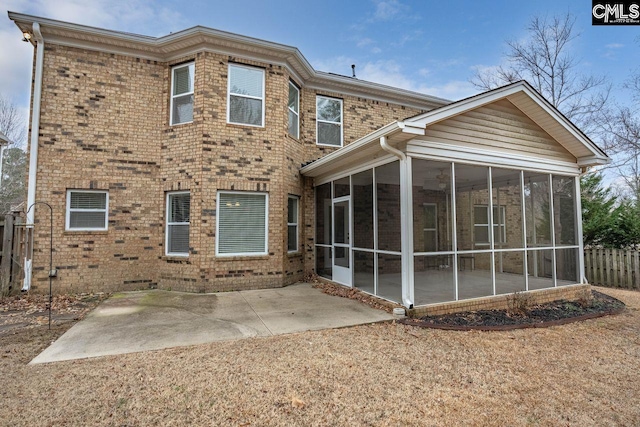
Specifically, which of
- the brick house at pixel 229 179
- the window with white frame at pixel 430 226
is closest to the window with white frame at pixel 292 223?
the brick house at pixel 229 179

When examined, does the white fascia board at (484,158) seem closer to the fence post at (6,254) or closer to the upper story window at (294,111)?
the upper story window at (294,111)

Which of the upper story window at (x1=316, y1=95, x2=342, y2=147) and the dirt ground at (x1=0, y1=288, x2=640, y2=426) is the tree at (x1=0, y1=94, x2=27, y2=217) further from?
the dirt ground at (x1=0, y1=288, x2=640, y2=426)

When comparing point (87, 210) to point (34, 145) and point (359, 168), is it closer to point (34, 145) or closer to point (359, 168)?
point (34, 145)

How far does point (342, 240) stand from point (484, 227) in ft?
13.0

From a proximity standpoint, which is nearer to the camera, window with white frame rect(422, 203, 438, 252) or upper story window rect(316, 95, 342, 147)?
window with white frame rect(422, 203, 438, 252)

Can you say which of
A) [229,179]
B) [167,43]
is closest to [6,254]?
[229,179]

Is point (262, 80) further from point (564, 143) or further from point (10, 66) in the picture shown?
point (10, 66)

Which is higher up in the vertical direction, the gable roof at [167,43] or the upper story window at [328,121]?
the gable roof at [167,43]

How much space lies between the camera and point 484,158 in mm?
6695

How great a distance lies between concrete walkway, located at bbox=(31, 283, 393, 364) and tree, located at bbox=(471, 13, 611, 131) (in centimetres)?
1522

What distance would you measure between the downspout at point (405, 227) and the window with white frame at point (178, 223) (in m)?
5.14

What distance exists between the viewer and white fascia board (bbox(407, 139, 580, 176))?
6000 mm

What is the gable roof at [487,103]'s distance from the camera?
5551mm

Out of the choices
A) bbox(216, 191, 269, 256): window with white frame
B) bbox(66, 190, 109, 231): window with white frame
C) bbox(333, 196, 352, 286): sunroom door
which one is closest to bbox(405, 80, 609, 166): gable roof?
bbox(333, 196, 352, 286): sunroom door
